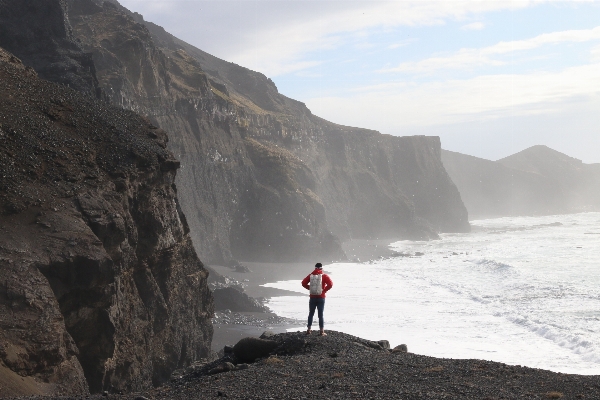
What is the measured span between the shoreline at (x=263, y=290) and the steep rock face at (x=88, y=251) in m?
6.35

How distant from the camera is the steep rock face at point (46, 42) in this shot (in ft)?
104

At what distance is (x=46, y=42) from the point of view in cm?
3312

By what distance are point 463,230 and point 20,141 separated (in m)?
102

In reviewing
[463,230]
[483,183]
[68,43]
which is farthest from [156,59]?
[483,183]

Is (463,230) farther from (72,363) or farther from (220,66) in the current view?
(72,363)

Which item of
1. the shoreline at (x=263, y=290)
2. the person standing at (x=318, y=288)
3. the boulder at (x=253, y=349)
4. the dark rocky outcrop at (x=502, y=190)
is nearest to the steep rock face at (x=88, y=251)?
the boulder at (x=253, y=349)

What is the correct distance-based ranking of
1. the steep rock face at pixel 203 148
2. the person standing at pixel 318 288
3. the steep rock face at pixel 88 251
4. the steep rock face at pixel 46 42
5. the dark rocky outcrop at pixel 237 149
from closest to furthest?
the steep rock face at pixel 88 251
the person standing at pixel 318 288
the steep rock face at pixel 46 42
the dark rocky outcrop at pixel 237 149
the steep rock face at pixel 203 148

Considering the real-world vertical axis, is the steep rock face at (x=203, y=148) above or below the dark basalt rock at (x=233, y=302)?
above

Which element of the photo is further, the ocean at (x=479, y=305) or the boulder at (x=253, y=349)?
the ocean at (x=479, y=305)

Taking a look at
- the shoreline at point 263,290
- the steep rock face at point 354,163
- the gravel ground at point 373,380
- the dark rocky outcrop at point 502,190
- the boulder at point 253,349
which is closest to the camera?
the gravel ground at point 373,380

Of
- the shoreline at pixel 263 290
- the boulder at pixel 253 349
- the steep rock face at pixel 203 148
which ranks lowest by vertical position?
the shoreline at pixel 263 290

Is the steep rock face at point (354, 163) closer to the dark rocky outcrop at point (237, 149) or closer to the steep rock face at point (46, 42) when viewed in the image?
the dark rocky outcrop at point (237, 149)

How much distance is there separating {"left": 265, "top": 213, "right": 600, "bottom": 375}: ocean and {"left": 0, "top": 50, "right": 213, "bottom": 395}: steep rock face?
37.8 ft

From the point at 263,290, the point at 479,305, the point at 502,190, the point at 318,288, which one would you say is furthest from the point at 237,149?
the point at 502,190
